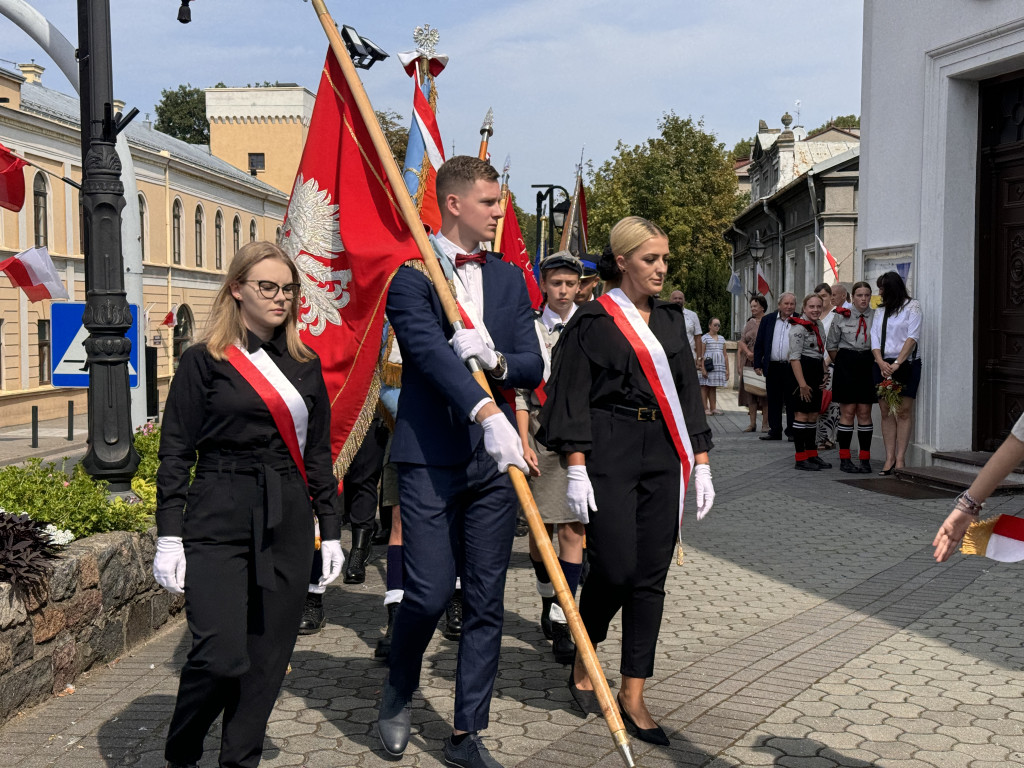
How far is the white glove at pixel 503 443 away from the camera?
390cm

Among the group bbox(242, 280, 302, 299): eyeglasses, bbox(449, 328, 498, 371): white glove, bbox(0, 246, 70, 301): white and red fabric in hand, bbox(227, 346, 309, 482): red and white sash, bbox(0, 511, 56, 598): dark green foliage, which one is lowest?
bbox(0, 511, 56, 598): dark green foliage

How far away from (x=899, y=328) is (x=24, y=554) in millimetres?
9076

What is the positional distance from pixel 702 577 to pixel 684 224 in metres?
43.3

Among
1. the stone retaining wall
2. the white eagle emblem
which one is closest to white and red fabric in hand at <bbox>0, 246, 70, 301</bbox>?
the stone retaining wall

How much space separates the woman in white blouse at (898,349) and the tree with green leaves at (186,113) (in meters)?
69.1

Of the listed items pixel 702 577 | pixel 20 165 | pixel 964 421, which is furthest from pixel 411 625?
pixel 20 165

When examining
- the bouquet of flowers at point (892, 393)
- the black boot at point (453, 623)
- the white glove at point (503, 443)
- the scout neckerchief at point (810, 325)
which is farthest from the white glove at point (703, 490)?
the scout neckerchief at point (810, 325)

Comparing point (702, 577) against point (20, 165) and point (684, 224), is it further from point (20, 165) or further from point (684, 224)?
point (684, 224)

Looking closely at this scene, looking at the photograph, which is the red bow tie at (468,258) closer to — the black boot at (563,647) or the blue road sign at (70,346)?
the black boot at (563,647)

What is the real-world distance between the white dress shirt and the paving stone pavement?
4029 mm

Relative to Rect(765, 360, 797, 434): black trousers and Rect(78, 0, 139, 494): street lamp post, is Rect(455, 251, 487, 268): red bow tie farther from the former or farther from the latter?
Rect(765, 360, 797, 434): black trousers

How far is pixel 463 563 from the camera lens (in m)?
→ 4.26

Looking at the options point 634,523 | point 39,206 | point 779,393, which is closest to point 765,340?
point 779,393

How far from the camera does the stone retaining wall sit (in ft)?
15.4
